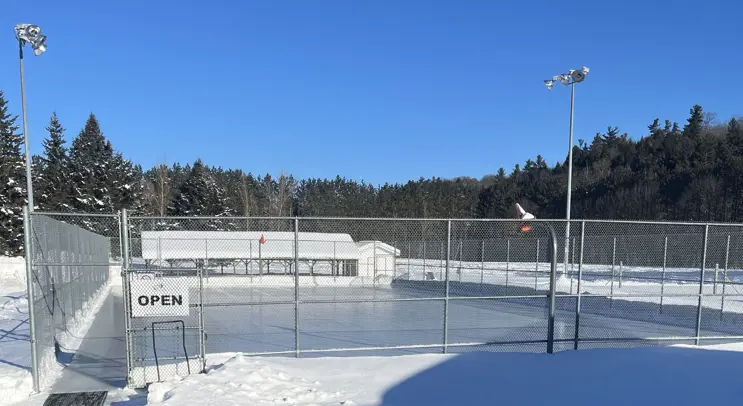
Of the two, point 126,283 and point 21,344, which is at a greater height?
point 126,283

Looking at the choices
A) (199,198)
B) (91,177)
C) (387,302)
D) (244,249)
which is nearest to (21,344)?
(387,302)

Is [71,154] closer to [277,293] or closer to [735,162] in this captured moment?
[277,293]

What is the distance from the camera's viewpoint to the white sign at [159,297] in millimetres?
6359

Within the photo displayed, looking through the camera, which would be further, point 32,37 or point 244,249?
point 244,249

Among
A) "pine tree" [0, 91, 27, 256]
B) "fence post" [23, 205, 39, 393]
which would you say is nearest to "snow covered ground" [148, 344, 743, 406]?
"fence post" [23, 205, 39, 393]

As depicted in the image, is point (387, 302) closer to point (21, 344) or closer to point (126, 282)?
point (21, 344)

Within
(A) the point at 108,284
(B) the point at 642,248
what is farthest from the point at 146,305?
(B) the point at 642,248

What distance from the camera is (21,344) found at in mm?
8664

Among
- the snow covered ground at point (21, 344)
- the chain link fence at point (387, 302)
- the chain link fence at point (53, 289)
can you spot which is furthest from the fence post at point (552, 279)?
the snow covered ground at point (21, 344)

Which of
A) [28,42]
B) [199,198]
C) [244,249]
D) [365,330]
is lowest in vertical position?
[244,249]

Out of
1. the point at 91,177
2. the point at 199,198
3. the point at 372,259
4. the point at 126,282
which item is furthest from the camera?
the point at 199,198

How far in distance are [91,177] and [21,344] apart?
1542 inches

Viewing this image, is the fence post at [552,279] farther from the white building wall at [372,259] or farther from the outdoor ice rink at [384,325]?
the white building wall at [372,259]

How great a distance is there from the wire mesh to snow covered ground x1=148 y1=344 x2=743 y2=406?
249cm
